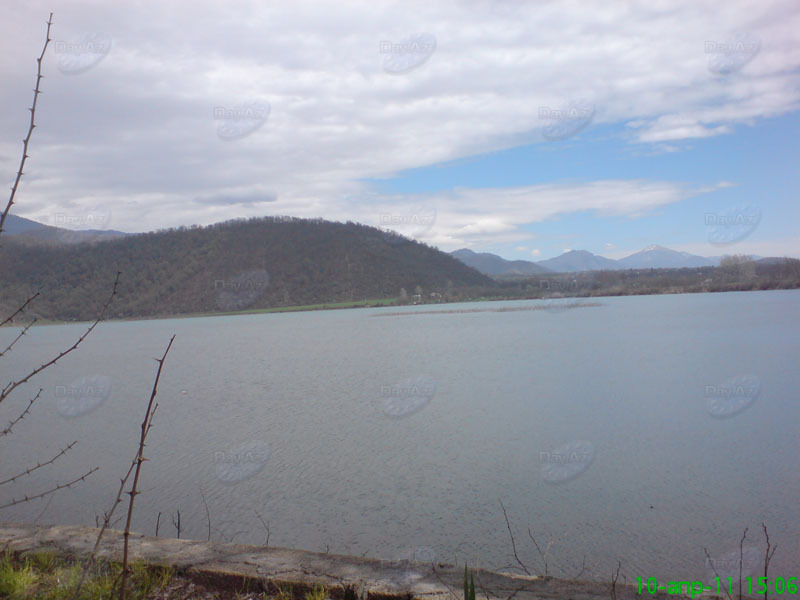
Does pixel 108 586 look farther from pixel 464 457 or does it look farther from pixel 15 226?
pixel 15 226

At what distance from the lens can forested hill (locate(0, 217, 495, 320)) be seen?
68625 millimetres

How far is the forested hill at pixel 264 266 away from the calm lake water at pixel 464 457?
2021 inches

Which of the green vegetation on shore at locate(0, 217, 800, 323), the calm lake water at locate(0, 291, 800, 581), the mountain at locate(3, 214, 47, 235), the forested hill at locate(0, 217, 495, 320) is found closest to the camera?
the mountain at locate(3, 214, 47, 235)

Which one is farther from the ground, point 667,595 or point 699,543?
point 667,595

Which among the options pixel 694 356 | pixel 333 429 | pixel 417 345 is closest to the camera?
pixel 333 429

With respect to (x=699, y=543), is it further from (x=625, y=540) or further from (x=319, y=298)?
(x=319, y=298)

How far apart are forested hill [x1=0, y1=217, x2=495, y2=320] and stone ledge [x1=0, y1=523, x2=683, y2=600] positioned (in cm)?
6043

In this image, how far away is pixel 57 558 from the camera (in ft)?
13.1

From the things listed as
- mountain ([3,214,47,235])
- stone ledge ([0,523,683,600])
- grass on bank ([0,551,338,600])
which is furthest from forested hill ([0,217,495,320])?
grass on bank ([0,551,338,600])

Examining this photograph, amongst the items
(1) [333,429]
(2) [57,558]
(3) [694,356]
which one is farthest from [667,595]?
(3) [694,356]

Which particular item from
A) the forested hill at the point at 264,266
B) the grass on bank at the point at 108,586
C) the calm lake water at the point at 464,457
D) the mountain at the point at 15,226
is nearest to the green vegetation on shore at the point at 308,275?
the forested hill at the point at 264,266

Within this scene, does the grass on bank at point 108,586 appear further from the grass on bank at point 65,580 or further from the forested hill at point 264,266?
the forested hill at point 264,266

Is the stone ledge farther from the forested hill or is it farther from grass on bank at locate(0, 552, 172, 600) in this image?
the forested hill

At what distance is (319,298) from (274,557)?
75.4m
